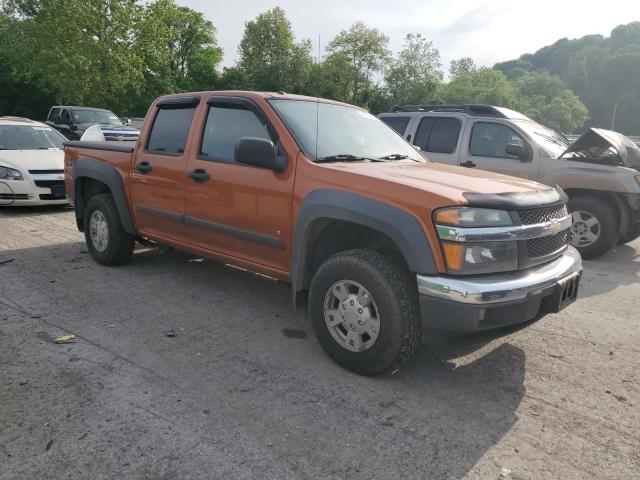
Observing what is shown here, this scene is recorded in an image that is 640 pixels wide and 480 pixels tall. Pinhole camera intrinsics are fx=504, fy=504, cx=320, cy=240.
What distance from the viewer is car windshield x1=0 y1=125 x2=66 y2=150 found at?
912 centimetres

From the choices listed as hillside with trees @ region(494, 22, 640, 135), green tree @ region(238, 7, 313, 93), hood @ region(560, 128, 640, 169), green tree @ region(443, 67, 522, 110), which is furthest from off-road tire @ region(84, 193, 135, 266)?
hillside with trees @ region(494, 22, 640, 135)

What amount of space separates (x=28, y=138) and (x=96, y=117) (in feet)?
24.4

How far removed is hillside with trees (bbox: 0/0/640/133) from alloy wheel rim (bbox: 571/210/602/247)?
79.5 feet

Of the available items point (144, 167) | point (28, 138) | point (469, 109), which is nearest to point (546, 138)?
point (469, 109)

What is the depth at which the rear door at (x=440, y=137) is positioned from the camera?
777cm

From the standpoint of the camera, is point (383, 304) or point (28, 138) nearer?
point (383, 304)

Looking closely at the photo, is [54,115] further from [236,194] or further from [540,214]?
[540,214]

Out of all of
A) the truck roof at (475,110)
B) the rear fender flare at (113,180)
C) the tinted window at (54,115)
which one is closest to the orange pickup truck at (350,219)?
the rear fender flare at (113,180)

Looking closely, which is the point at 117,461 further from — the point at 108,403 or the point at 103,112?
the point at 103,112

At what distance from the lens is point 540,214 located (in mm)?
3133

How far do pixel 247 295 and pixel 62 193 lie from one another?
17.5 ft

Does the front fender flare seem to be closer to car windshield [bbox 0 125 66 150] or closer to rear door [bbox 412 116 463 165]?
rear door [bbox 412 116 463 165]

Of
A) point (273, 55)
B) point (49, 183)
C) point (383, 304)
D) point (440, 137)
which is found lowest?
point (49, 183)

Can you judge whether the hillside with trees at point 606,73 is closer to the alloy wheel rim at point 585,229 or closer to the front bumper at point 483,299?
the alloy wheel rim at point 585,229
